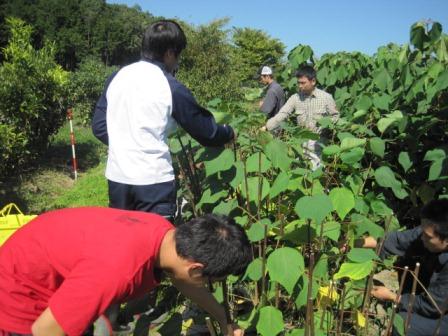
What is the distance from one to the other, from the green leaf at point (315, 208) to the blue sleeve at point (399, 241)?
3.05 feet

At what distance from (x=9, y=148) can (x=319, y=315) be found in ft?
15.0

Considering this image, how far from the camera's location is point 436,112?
2705mm

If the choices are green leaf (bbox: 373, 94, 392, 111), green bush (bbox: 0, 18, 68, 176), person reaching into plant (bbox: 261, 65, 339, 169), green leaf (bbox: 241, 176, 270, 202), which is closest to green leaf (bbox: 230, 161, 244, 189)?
green leaf (bbox: 241, 176, 270, 202)

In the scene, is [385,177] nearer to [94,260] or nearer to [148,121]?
[148,121]

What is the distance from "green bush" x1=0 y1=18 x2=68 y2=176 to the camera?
224 inches

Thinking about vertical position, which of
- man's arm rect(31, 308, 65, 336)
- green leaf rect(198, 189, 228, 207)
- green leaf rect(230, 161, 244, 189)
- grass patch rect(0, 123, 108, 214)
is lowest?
grass patch rect(0, 123, 108, 214)

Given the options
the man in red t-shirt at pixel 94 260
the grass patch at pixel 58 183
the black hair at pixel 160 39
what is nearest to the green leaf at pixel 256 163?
the man in red t-shirt at pixel 94 260

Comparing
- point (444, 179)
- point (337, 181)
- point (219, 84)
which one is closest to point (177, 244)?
point (337, 181)

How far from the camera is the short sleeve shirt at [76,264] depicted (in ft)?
4.07

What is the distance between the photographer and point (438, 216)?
6.53 ft

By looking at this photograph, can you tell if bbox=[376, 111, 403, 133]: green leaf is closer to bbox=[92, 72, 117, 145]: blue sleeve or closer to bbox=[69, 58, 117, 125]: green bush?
bbox=[92, 72, 117, 145]: blue sleeve

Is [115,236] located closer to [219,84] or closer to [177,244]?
[177,244]

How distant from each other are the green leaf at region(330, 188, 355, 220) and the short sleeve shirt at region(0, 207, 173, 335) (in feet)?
2.18

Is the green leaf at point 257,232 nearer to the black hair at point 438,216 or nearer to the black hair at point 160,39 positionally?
the black hair at point 438,216
